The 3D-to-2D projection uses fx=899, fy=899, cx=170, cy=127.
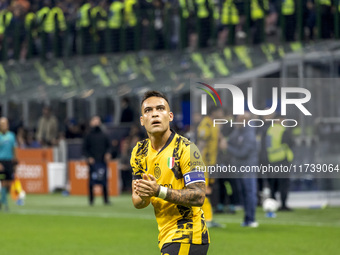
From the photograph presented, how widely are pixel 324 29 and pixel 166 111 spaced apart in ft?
67.1

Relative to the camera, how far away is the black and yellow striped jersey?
21.0 feet

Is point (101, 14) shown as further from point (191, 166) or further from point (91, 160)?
point (191, 166)

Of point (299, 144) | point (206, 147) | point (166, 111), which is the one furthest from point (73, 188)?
point (166, 111)

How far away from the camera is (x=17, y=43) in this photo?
37156mm

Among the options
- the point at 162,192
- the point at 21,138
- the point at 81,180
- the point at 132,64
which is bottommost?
the point at 81,180

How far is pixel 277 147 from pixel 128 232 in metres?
3.48

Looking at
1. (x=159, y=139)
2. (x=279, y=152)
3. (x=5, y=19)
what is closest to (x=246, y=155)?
(x=279, y=152)

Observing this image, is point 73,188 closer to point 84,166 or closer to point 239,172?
point 84,166

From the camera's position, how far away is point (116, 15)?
32.6m

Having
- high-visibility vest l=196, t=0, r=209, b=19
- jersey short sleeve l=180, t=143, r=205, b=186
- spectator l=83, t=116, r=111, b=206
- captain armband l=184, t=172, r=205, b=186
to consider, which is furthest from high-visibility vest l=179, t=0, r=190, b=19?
captain armband l=184, t=172, r=205, b=186

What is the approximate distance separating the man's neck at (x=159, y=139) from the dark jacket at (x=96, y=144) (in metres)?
15.1

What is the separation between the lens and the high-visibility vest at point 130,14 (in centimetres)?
3216

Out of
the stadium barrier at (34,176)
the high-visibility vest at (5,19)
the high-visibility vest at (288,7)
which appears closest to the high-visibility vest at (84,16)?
the high-visibility vest at (5,19)

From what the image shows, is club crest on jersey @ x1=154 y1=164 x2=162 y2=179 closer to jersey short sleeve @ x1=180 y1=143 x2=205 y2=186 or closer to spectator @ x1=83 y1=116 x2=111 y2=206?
jersey short sleeve @ x1=180 y1=143 x2=205 y2=186
